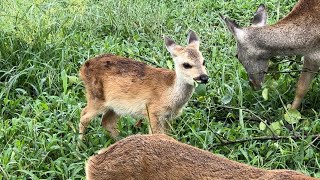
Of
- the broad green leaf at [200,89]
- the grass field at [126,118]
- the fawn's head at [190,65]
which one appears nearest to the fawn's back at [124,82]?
the fawn's head at [190,65]

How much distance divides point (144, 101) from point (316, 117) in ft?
5.41

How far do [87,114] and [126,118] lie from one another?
0.53 meters

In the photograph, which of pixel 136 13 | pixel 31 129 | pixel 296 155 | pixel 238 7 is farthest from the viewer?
pixel 238 7

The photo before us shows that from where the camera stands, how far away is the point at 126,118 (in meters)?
6.69

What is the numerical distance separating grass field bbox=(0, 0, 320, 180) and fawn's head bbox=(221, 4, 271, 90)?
122 mm

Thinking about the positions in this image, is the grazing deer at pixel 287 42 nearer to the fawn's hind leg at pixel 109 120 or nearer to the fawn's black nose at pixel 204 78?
the fawn's black nose at pixel 204 78

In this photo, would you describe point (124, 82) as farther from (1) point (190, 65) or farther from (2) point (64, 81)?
(2) point (64, 81)

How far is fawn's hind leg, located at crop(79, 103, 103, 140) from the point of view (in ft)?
20.6

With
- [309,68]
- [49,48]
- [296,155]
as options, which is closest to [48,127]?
[49,48]

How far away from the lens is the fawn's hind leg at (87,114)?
20.6ft

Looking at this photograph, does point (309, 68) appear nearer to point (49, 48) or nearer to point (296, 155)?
point (296, 155)

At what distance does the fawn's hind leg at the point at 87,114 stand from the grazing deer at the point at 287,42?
1796 mm

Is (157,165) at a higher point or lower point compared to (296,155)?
higher

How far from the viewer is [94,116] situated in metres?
Answer: 6.29
